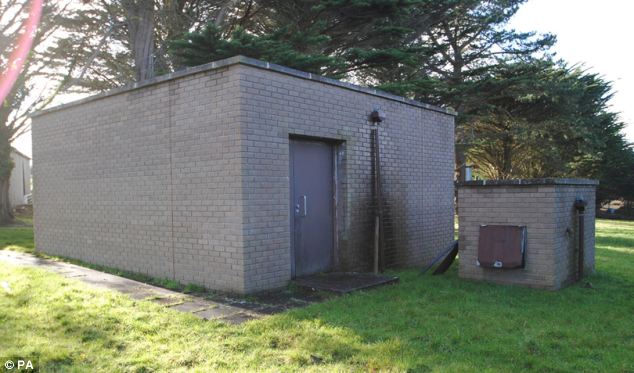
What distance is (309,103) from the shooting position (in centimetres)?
679

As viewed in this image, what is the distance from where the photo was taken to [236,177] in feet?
19.3

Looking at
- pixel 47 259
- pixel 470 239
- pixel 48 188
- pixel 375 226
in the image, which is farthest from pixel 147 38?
pixel 470 239

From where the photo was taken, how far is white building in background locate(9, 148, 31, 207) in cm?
2906

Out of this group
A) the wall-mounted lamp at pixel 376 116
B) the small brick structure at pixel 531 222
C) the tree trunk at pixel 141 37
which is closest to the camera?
the small brick structure at pixel 531 222

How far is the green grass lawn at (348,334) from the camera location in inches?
141

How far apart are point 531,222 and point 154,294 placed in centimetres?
489

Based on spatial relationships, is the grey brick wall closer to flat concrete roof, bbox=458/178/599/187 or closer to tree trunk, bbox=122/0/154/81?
flat concrete roof, bbox=458/178/599/187

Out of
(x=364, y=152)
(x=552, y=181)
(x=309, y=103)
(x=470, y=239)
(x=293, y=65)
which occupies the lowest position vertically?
(x=470, y=239)

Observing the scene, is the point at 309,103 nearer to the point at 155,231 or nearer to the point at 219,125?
the point at 219,125

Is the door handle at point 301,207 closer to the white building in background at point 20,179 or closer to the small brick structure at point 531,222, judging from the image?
the small brick structure at point 531,222

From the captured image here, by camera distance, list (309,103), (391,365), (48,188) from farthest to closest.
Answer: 1. (48,188)
2. (309,103)
3. (391,365)

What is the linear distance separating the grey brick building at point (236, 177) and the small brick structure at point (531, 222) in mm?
1688

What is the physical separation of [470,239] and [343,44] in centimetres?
937

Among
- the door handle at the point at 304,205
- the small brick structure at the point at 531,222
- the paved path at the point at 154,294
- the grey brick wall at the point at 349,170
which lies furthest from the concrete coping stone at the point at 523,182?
the paved path at the point at 154,294
